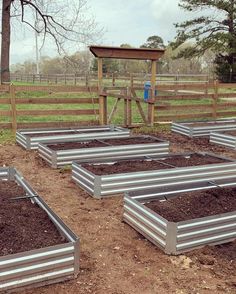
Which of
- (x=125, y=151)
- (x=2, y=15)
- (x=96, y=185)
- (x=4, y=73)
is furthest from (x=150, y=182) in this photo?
(x=2, y=15)

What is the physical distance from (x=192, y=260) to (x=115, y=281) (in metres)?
0.79

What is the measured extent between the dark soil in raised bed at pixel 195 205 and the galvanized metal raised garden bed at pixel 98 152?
6.83 feet

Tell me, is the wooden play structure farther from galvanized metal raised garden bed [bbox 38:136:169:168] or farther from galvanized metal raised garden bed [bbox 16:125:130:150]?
galvanized metal raised garden bed [bbox 38:136:169:168]

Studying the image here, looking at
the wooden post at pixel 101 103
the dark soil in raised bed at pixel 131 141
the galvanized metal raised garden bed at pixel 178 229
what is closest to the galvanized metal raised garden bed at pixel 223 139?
the dark soil in raised bed at pixel 131 141

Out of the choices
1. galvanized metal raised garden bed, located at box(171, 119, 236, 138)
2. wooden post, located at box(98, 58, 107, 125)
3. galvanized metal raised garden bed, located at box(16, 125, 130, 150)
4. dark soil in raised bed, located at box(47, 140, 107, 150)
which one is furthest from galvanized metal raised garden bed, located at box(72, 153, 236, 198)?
wooden post, located at box(98, 58, 107, 125)

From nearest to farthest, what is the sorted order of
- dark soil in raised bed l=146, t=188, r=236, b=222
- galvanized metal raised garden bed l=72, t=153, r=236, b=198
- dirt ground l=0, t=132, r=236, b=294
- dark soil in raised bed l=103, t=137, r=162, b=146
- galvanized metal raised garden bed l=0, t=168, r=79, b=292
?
1. galvanized metal raised garden bed l=0, t=168, r=79, b=292
2. dirt ground l=0, t=132, r=236, b=294
3. dark soil in raised bed l=146, t=188, r=236, b=222
4. galvanized metal raised garden bed l=72, t=153, r=236, b=198
5. dark soil in raised bed l=103, t=137, r=162, b=146

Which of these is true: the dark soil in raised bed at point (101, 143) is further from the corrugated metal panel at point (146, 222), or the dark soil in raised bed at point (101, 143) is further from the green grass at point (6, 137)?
the corrugated metal panel at point (146, 222)

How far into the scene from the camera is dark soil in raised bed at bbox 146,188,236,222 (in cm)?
394

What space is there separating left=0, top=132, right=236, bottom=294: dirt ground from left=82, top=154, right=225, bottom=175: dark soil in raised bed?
2.26ft

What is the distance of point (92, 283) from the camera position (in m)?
3.03

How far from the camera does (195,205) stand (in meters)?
4.19

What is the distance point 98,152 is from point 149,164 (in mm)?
1151

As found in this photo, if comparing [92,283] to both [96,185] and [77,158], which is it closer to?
[96,185]

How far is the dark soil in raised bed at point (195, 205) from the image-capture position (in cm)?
394
